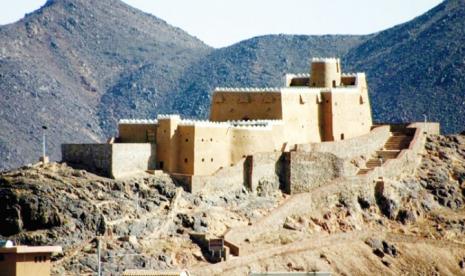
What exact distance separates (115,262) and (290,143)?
17801 mm

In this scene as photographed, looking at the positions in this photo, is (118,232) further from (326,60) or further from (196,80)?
(196,80)

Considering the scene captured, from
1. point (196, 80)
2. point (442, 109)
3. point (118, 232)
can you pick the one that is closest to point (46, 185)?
point (118, 232)

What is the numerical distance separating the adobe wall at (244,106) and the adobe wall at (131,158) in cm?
856

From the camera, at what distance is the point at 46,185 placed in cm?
10419

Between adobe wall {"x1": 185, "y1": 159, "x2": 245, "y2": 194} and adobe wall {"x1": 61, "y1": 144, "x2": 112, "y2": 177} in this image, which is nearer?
adobe wall {"x1": 61, "y1": 144, "x2": 112, "y2": 177}

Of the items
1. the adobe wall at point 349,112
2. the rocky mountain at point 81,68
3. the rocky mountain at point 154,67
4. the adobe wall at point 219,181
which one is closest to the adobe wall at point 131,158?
the adobe wall at point 219,181

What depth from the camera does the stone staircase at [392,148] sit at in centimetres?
12069

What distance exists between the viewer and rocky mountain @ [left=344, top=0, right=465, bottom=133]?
163375 mm

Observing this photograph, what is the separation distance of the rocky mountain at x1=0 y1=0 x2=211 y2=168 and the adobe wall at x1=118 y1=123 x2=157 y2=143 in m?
38.8

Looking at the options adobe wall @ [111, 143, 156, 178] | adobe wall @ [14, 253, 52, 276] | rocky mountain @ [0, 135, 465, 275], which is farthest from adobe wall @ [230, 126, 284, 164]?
adobe wall @ [14, 253, 52, 276]

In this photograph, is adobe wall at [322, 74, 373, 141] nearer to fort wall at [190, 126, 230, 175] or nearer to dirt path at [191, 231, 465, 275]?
dirt path at [191, 231, 465, 275]

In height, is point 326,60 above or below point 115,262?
above

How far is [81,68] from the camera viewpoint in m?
174

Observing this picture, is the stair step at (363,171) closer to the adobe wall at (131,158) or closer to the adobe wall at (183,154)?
the adobe wall at (183,154)
